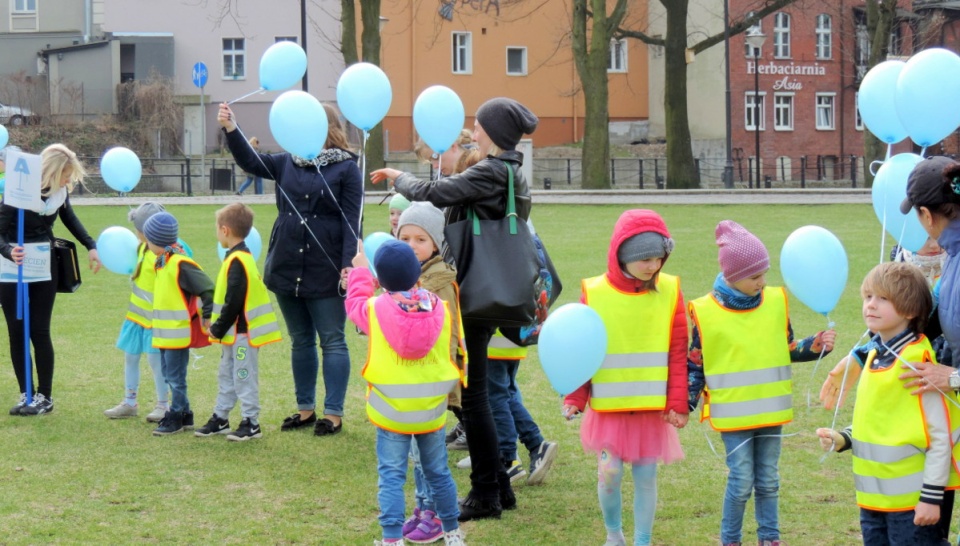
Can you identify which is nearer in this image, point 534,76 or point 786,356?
point 786,356

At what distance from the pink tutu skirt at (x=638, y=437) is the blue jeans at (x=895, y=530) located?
903 mm

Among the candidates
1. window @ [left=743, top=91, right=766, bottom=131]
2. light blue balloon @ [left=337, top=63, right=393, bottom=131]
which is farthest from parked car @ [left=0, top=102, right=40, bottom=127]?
light blue balloon @ [left=337, top=63, right=393, bottom=131]

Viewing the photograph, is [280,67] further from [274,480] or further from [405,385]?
[405,385]

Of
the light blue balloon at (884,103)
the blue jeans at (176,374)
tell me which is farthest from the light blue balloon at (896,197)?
the blue jeans at (176,374)

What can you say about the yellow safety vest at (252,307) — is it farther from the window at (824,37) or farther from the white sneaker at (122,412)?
the window at (824,37)

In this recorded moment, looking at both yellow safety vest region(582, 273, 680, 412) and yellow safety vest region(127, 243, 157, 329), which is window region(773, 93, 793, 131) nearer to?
yellow safety vest region(127, 243, 157, 329)

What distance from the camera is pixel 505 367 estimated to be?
595cm

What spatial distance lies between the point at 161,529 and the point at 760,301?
2.77 metres

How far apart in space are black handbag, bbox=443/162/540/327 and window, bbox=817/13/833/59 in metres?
47.4

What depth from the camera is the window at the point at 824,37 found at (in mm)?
49384

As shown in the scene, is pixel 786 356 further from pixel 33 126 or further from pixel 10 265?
pixel 33 126

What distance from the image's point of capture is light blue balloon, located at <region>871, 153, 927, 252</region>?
16.9 ft

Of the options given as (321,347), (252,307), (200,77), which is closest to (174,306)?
(252,307)

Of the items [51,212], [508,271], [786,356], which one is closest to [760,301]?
[786,356]
